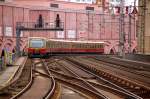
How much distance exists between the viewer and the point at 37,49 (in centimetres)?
4631

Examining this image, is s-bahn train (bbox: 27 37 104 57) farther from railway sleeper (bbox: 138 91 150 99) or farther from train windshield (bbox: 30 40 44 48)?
railway sleeper (bbox: 138 91 150 99)

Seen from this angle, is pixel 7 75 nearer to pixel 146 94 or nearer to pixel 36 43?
pixel 146 94

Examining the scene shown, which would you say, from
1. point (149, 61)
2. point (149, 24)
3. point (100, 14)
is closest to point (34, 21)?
point (100, 14)

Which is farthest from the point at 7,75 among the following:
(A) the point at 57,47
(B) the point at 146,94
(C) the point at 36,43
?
(A) the point at 57,47

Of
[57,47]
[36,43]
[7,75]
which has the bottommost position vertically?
[7,75]

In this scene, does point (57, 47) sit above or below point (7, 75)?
above

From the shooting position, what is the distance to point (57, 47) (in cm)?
5238

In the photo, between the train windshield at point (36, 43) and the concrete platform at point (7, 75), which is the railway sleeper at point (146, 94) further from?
the train windshield at point (36, 43)

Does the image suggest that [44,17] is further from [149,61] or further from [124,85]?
[124,85]

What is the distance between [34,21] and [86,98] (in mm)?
64672

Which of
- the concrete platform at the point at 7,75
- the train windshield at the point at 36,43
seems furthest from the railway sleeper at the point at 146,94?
the train windshield at the point at 36,43

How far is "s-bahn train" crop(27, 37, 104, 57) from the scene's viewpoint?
152 feet

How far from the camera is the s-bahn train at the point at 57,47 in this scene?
4644cm

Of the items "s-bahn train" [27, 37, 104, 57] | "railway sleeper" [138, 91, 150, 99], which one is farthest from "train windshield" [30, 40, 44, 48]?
"railway sleeper" [138, 91, 150, 99]
